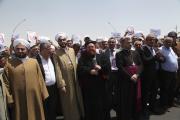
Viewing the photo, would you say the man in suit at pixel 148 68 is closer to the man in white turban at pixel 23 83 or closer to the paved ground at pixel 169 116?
the paved ground at pixel 169 116

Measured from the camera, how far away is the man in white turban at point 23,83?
6820 millimetres

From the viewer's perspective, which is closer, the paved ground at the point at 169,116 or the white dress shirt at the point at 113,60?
the paved ground at the point at 169,116

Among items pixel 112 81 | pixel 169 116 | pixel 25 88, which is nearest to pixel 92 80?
pixel 112 81

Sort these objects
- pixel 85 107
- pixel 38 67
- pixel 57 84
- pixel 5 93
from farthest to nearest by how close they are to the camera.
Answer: pixel 85 107 < pixel 57 84 < pixel 38 67 < pixel 5 93

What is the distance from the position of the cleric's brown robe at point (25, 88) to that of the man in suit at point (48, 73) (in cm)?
47

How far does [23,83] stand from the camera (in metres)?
6.86

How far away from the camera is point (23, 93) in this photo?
6879 millimetres

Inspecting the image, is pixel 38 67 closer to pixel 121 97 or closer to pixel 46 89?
pixel 46 89

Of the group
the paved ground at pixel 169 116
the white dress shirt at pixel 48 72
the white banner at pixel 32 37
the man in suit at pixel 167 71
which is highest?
the white banner at pixel 32 37

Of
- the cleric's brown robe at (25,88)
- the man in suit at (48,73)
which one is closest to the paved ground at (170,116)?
the man in suit at (48,73)

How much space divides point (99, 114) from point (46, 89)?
5.32ft

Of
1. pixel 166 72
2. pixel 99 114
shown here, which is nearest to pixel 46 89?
pixel 99 114

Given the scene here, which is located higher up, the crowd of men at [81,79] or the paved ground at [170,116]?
the crowd of men at [81,79]

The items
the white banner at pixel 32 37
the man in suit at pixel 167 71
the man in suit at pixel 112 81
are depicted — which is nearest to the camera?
the man in suit at pixel 112 81
